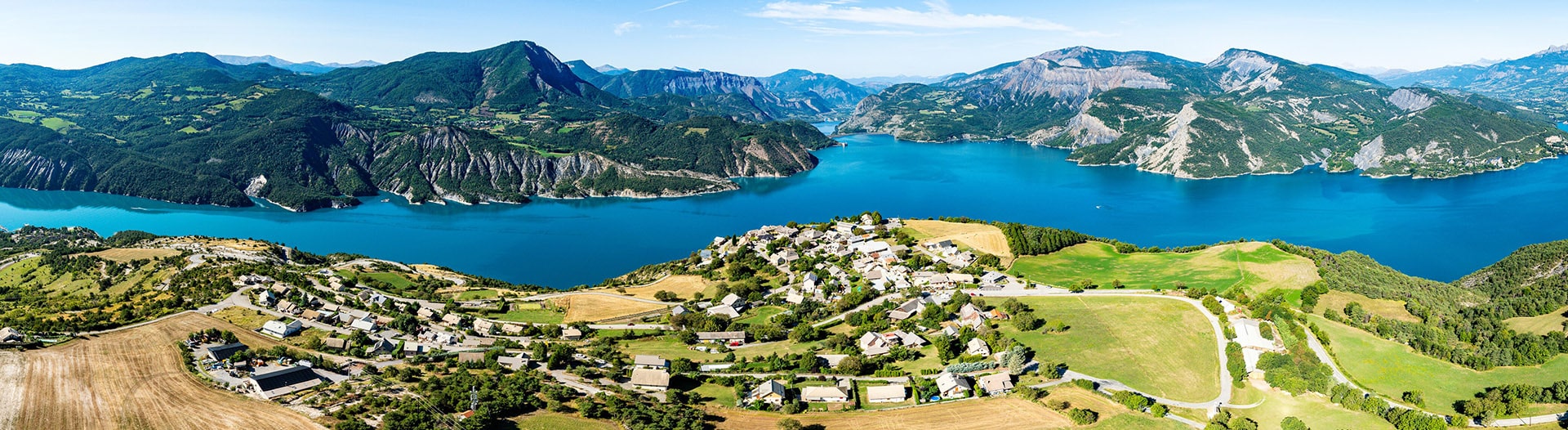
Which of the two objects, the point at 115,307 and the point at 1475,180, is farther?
the point at 1475,180

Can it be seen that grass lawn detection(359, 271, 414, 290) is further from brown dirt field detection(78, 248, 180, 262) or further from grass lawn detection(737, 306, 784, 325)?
grass lawn detection(737, 306, 784, 325)

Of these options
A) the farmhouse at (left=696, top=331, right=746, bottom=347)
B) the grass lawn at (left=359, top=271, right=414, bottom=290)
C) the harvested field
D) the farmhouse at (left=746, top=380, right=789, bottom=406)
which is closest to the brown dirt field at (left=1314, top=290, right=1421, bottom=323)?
the farmhouse at (left=746, top=380, right=789, bottom=406)

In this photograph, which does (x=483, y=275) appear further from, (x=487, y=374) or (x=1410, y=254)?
(x=1410, y=254)

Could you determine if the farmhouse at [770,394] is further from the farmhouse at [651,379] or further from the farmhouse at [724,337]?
the farmhouse at [724,337]

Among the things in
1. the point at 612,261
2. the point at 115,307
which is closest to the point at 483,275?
the point at 612,261

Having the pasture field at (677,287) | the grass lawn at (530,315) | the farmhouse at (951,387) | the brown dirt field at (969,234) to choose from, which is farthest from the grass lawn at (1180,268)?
the grass lawn at (530,315)

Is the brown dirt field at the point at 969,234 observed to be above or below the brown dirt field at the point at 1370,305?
above
